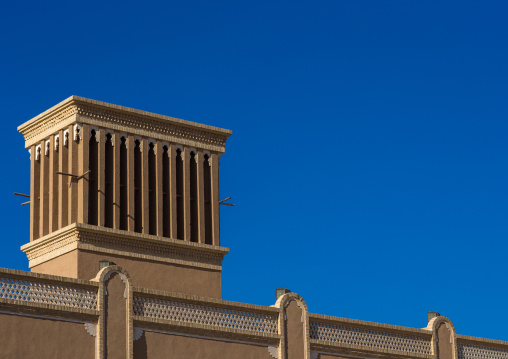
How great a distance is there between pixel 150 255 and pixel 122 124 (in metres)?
3.36

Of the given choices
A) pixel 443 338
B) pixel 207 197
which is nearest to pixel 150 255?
pixel 207 197

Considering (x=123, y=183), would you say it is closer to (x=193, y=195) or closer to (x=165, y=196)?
(x=165, y=196)

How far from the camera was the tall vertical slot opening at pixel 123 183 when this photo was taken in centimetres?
2797

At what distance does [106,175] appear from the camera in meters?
28.0

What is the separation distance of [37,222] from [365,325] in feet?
28.4

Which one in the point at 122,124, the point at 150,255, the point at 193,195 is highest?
the point at 122,124

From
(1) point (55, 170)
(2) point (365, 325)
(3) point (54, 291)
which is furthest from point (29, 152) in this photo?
(2) point (365, 325)

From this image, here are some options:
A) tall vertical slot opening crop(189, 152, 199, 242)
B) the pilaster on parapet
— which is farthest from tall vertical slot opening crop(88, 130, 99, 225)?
the pilaster on parapet

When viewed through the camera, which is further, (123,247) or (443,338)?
(443,338)

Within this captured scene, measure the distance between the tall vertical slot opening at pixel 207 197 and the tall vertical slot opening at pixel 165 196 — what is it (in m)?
1.18

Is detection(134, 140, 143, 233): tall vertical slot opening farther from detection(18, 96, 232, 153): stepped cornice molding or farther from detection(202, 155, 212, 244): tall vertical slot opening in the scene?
detection(202, 155, 212, 244): tall vertical slot opening

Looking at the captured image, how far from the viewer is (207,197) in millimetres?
29844

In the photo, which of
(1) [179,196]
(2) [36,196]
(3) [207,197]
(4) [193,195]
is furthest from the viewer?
(3) [207,197]

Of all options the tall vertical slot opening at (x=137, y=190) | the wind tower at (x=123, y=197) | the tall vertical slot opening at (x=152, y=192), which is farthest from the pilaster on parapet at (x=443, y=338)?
the tall vertical slot opening at (x=137, y=190)
